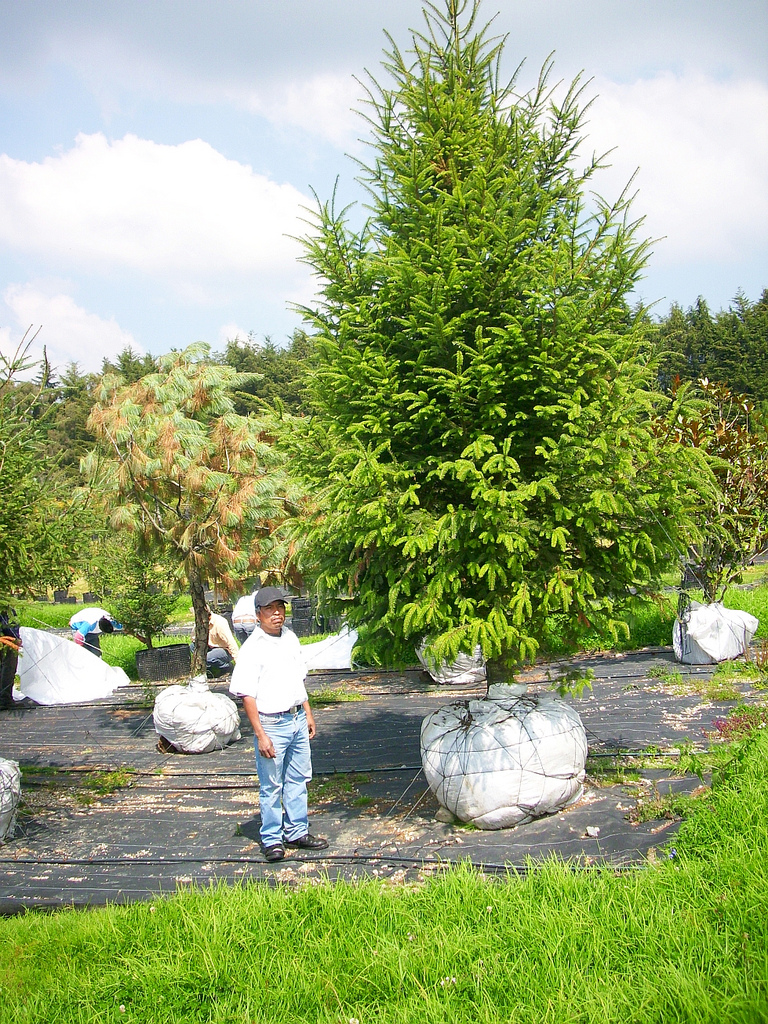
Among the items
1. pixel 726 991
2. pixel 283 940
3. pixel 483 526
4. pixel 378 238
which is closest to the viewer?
pixel 726 991

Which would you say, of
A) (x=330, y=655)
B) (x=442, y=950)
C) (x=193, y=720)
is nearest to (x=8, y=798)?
(x=193, y=720)

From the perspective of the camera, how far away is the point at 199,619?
9.04m

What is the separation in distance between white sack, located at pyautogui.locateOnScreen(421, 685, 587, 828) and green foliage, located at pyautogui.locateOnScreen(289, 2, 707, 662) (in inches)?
18.8

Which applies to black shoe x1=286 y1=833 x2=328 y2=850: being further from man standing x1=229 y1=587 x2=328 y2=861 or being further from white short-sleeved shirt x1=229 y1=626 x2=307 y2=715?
white short-sleeved shirt x1=229 y1=626 x2=307 y2=715

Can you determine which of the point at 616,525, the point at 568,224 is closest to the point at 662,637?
the point at 616,525

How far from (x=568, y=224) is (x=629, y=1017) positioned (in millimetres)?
A: 4017

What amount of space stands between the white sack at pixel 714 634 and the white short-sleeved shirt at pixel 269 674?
6.12m

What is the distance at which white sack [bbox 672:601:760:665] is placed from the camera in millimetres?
9086

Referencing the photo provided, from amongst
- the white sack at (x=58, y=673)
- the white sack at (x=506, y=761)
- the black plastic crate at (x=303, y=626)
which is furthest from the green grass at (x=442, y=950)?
the black plastic crate at (x=303, y=626)

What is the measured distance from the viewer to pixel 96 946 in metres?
3.32

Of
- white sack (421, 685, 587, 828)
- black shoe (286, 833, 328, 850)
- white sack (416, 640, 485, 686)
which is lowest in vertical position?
black shoe (286, 833, 328, 850)

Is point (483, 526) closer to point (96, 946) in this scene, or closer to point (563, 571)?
point (563, 571)

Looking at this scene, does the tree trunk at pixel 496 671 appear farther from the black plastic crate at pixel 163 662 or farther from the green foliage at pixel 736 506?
the black plastic crate at pixel 163 662

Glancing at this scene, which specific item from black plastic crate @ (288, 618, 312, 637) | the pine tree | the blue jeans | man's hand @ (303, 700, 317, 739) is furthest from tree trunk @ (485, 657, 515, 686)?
black plastic crate @ (288, 618, 312, 637)
